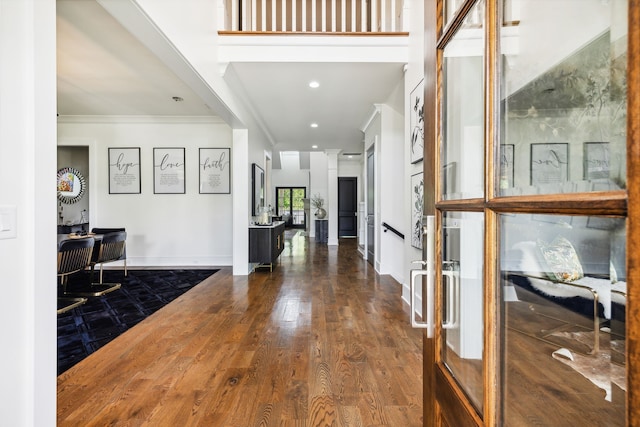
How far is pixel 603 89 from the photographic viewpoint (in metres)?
0.44

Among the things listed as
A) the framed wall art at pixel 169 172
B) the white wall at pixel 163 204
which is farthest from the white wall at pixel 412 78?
the framed wall art at pixel 169 172

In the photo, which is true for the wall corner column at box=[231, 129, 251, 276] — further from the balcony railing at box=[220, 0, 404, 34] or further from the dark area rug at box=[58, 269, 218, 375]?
the balcony railing at box=[220, 0, 404, 34]

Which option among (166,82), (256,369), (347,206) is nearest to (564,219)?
(256,369)

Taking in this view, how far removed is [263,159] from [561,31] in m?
6.74

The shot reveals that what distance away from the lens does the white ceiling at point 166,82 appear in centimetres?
306

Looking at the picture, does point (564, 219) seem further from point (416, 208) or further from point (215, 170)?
point (215, 170)

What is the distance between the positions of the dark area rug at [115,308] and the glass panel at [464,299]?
2.58 m

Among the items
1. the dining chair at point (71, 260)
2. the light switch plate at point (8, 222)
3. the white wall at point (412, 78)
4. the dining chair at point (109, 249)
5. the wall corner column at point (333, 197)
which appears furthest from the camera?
the wall corner column at point (333, 197)

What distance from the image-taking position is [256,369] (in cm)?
214

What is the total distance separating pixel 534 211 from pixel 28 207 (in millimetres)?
1510

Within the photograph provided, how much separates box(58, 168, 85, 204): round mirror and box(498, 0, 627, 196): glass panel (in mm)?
7638

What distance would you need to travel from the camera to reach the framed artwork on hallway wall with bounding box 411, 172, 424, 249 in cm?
329

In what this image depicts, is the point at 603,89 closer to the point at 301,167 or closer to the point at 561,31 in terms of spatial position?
the point at 561,31

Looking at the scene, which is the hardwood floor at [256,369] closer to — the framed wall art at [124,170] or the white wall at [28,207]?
the white wall at [28,207]
